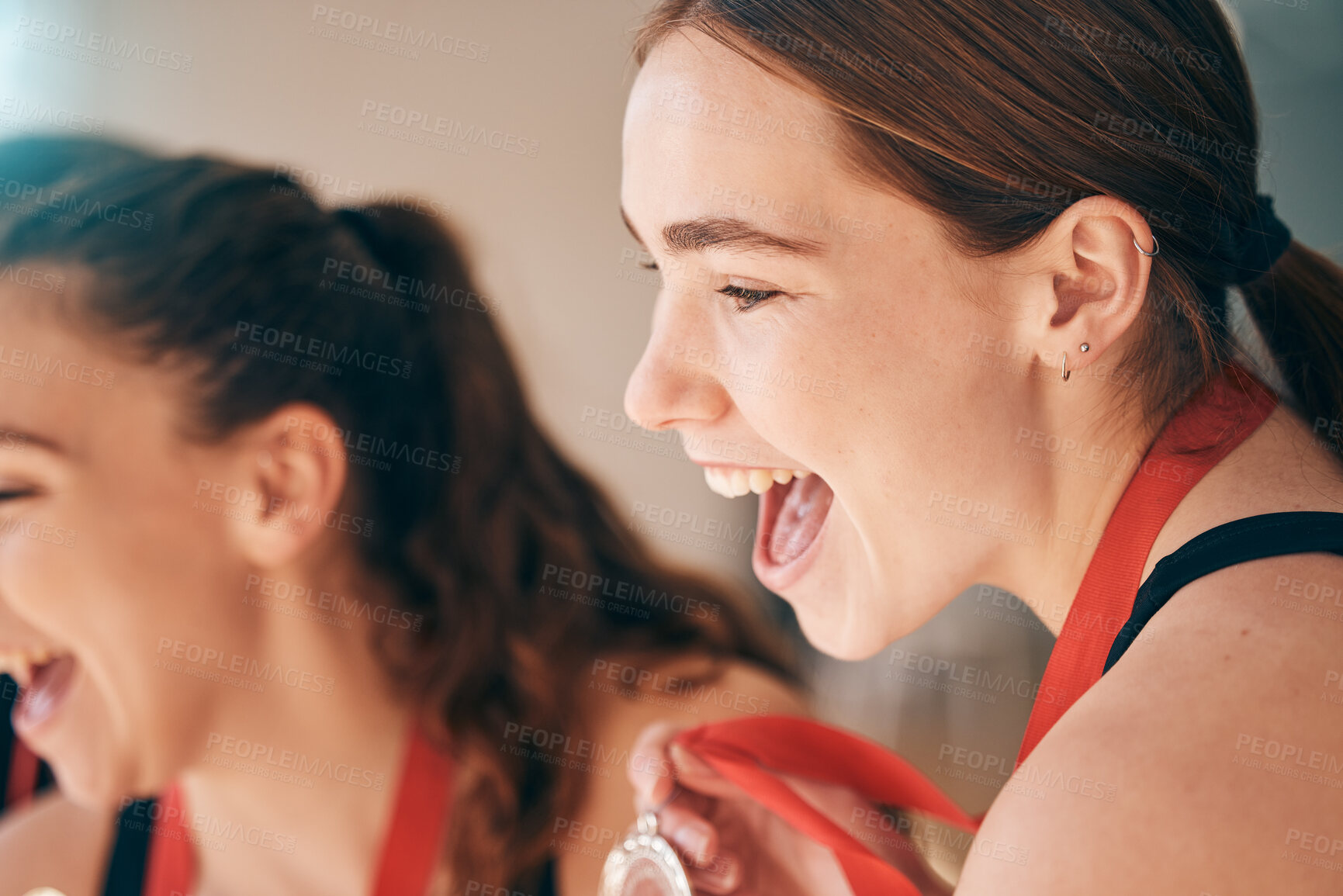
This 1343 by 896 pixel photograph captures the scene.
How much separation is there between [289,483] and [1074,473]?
0.81 m

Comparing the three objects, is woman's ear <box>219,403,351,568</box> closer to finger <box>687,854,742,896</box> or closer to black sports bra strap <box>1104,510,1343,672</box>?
finger <box>687,854,742,896</box>

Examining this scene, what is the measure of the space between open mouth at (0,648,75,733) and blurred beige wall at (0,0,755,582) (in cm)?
59

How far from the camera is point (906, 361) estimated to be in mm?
633

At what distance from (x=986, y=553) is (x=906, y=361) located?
190 mm

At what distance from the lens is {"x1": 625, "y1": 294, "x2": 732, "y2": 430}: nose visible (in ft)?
2.29

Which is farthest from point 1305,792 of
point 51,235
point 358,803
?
point 51,235

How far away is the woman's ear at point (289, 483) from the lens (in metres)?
0.92

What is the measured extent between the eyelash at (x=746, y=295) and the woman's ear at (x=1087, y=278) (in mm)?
195

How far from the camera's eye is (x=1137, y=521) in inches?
24.7
